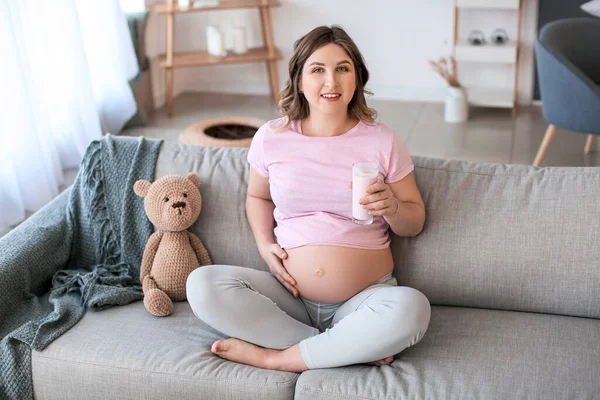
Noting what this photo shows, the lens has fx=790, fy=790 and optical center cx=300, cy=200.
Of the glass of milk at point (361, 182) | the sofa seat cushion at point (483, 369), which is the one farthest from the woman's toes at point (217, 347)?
the glass of milk at point (361, 182)

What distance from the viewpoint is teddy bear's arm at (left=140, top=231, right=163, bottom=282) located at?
7.21 ft

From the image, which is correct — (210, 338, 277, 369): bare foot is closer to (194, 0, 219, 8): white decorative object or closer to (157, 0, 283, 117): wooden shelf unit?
(157, 0, 283, 117): wooden shelf unit

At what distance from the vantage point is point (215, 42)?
4902mm

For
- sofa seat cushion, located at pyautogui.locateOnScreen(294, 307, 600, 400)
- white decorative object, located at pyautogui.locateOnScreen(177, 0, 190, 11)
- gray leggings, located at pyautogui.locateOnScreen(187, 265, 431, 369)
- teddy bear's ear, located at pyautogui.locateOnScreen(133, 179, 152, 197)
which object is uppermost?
white decorative object, located at pyautogui.locateOnScreen(177, 0, 190, 11)

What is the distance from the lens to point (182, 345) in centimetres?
192

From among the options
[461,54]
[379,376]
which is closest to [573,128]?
[461,54]

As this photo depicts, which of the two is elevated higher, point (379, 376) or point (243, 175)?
point (243, 175)

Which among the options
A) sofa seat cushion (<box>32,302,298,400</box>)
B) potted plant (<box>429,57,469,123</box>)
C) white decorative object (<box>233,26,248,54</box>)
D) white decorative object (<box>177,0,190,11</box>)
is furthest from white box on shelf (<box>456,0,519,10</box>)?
sofa seat cushion (<box>32,302,298,400</box>)

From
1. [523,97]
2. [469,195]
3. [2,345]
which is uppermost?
[469,195]

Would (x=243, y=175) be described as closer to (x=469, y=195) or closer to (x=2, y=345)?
(x=469, y=195)

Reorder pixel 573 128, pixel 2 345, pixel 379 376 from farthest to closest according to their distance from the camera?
pixel 573 128, pixel 2 345, pixel 379 376

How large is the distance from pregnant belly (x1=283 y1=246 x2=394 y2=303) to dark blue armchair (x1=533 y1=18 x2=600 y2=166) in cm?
189

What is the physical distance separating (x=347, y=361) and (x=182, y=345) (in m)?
0.41

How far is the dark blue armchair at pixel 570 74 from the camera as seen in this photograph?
3.50 m
